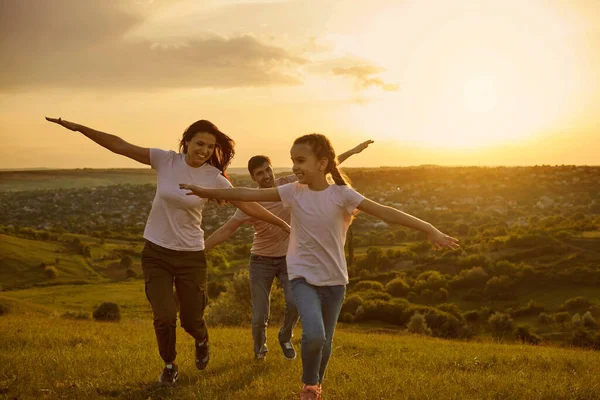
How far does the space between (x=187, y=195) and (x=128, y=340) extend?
18.4ft

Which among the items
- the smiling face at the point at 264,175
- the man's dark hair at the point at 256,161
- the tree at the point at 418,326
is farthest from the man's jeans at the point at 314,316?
the tree at the point at 418,326

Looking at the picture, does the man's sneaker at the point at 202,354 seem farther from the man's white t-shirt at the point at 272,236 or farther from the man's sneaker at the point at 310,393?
the man's sneaker at the point at 310,393

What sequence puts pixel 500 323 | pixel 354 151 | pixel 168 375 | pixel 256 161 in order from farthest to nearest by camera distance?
pixel 500 323, pixel 354 151, pixel 256 161, pixel 168 375

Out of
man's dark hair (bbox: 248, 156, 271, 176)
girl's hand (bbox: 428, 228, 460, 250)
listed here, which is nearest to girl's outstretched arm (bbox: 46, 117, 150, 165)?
man's dark hair (bbox: 248, 156, 271, 176)

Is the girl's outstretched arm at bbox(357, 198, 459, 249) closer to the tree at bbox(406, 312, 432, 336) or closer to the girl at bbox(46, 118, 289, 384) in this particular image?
the girl at bbox(46, 118, 289, 384)

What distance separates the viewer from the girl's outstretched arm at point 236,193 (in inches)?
237

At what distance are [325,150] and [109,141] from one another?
2445mm

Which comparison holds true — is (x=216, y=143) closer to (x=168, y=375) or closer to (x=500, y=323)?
(x=168, y=375)

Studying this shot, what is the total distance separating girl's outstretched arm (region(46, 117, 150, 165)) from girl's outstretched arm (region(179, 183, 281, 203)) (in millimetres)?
899

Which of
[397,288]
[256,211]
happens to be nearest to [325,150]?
[256,211]

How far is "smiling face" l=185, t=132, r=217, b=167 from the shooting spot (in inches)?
262

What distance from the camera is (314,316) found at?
5641 millimetres

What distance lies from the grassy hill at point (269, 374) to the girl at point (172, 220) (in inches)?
29.6

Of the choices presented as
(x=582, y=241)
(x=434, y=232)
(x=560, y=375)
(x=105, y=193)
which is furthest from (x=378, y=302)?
(x=105, y=193)
